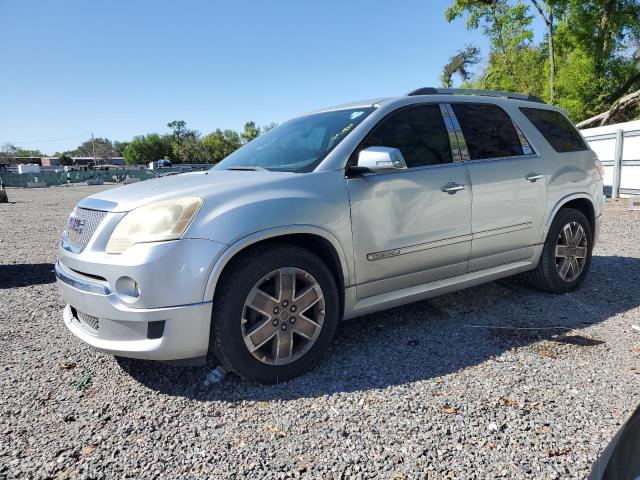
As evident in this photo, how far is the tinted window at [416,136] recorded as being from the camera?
3344 mm

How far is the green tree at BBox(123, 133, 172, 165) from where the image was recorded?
322 ft

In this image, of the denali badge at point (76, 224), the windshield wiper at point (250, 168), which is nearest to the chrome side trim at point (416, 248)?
the windshield wiper at point (250, 168)

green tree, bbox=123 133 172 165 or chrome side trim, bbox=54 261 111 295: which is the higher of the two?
green tree, bbox=123 133 172 165

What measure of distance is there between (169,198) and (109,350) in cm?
94

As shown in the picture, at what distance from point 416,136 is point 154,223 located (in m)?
2.06

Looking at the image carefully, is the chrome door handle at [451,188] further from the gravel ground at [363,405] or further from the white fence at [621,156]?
the white fence at [621,156]

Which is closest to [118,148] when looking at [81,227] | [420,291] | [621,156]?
[621,156]

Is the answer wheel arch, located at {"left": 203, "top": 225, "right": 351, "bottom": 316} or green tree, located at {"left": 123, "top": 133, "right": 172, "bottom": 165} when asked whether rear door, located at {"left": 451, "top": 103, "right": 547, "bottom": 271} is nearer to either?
wheel arch, located at {"left": 203, "top": 225, "right": 351, "bottom": 316}

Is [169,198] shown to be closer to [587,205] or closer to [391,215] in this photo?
[391,215]

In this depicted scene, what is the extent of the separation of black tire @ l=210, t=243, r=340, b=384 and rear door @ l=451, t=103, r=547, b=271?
58.3 inches

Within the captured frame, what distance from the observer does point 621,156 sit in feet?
43.9

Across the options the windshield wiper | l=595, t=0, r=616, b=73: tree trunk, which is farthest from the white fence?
l=595, t=0, r=616, b=73: tree trunk

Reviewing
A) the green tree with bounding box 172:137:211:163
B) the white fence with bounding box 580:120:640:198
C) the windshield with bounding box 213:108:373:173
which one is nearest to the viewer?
the windshield with bounding box 213:108:373:173

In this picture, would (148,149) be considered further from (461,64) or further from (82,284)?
(82,284)
